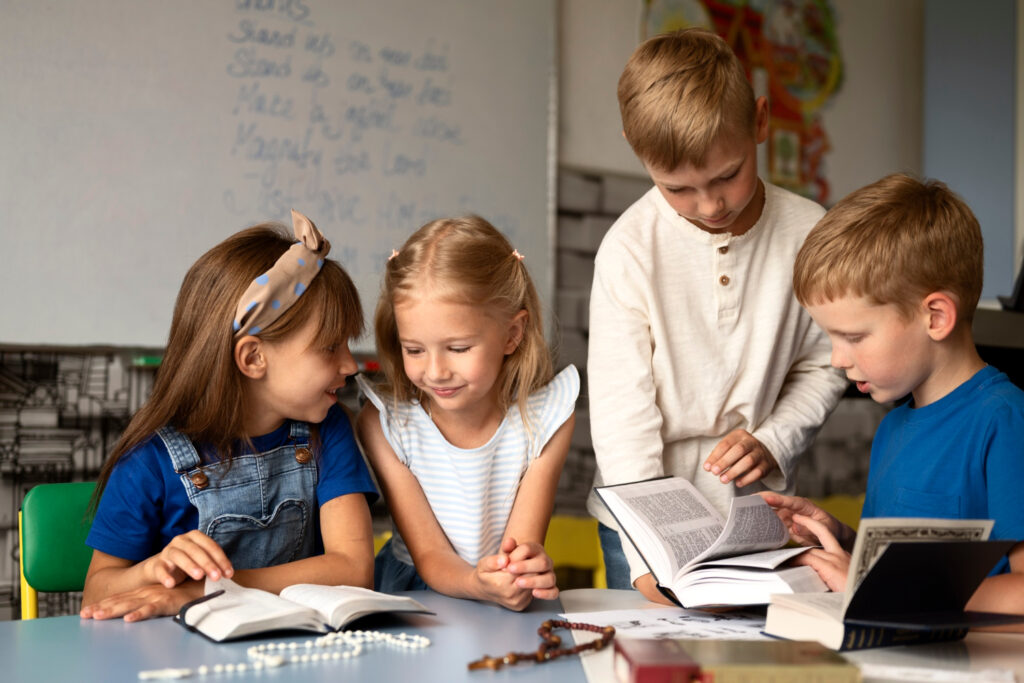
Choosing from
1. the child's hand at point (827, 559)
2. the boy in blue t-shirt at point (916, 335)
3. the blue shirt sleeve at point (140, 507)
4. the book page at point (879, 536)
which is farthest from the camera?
the blue shirt sleeve at point (140, 507)

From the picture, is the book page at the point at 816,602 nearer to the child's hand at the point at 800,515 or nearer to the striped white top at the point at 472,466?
the child's hand at the point at 800,515

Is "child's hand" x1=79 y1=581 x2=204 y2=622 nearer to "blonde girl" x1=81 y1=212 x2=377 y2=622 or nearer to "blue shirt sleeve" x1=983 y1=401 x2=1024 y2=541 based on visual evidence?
"blonde girl" x1=81 y1=212 x2=377 y2=622

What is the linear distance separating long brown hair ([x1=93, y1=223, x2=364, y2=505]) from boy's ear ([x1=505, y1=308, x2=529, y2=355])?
271mm

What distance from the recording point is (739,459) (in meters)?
1.29

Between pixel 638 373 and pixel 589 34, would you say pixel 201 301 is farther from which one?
pixel 589 34

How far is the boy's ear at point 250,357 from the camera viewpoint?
1.32 metres

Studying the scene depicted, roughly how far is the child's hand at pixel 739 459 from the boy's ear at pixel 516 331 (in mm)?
361

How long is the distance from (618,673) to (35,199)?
1.86 m

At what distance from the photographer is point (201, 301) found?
1.33 metres

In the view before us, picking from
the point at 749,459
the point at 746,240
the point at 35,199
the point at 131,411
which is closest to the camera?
the point at 749,459

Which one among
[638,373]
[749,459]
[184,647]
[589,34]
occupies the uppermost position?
[589,34]

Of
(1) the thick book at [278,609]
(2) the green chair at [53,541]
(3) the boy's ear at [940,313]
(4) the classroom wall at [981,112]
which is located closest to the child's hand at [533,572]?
(1) the thick book at [278,609]

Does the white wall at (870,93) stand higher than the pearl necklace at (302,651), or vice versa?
the white wall at (870,93)

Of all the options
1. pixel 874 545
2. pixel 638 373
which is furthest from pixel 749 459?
pixel 874 545
